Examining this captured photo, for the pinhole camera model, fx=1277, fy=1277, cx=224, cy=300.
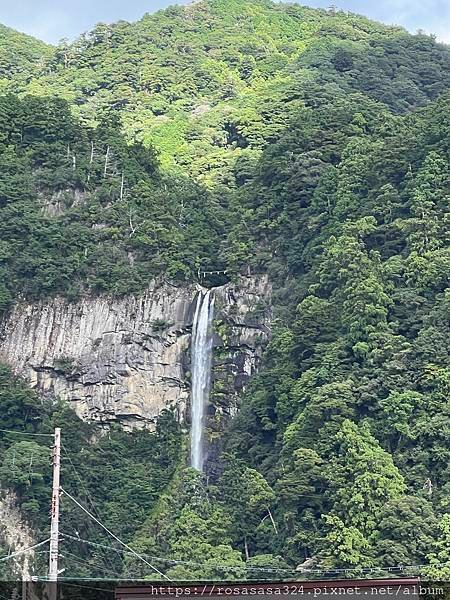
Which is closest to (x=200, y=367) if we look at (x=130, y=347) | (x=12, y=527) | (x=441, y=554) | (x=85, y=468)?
(x=130, y=347)

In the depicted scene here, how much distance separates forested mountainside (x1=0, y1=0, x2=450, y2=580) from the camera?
1326 inches

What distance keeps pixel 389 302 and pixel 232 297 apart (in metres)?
7.68

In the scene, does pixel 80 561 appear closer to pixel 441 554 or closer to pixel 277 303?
pixel 277 303

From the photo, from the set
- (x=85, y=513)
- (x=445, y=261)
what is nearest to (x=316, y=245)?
(x=445, y=261)

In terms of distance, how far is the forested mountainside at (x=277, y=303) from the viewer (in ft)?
111

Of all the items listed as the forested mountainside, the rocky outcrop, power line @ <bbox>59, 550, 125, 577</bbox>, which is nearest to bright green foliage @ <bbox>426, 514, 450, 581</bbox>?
the forested mountainside

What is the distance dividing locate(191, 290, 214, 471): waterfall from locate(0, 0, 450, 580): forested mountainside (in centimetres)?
61

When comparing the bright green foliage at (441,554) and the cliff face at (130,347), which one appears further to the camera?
the cliff face at (130,347)

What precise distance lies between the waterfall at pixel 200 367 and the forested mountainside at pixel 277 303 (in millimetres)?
605

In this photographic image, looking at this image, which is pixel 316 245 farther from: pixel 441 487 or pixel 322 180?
pixel 441 487

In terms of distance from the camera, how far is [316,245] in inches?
1635

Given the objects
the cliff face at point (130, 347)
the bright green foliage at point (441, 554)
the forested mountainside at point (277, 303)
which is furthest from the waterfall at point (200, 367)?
the bright green foliage at point (441, 554)

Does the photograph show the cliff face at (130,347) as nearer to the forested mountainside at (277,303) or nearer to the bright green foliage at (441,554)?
the forested mountainside at (277,303)

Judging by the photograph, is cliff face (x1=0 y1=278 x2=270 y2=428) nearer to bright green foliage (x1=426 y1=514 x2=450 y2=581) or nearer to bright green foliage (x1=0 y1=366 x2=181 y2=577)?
bright green foliage (x1=0 y1=366 x2=181 y2=577)
